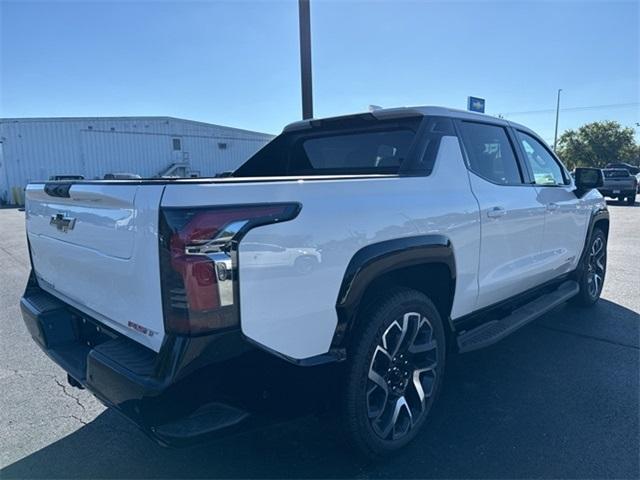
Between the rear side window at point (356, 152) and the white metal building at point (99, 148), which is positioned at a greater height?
the white metal building at point (99, 148)

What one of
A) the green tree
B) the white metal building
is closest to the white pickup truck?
the white metal building

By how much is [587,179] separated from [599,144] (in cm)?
5571

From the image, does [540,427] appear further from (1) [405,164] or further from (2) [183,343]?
(2) [183,343]

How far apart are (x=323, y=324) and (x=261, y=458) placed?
980 millimetres

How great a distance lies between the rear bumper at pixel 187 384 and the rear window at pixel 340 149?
1.72m

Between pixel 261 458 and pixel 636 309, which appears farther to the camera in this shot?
pixel 636 309

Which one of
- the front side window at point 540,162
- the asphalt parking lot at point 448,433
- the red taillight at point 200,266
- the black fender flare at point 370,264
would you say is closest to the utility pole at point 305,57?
the front side window at point 540,162

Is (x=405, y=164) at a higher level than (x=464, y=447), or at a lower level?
higher

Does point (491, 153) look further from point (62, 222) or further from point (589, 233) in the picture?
point (62, 222)

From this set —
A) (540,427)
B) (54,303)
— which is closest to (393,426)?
(540,427)

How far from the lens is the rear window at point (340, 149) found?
331 cm

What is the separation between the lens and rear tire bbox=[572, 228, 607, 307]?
4.88m

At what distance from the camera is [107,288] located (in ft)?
6.95

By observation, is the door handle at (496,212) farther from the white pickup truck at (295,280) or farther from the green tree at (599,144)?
the green tree at (599,144)
